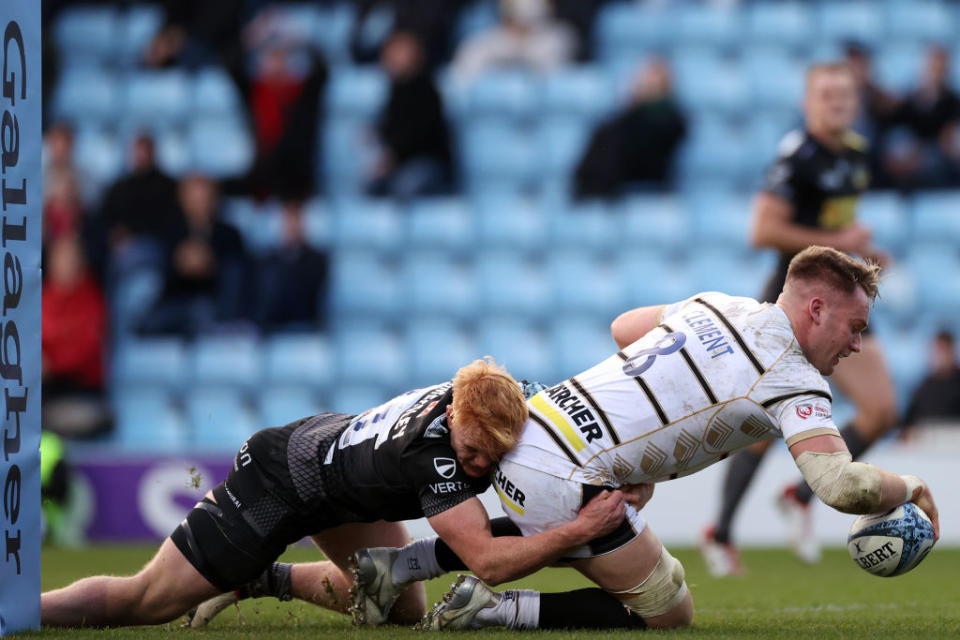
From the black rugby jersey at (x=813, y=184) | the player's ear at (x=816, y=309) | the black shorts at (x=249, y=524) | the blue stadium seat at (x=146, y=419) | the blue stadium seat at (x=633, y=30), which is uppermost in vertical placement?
the blue stadium seat at (x=633, y=30)

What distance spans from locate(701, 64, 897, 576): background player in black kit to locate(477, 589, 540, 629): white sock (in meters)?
2.84

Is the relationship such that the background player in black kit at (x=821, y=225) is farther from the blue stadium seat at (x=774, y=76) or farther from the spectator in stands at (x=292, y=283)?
the blue stadium seat at (x=774, y=76)

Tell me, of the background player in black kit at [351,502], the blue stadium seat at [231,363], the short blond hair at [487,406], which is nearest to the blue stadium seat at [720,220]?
the blue stadium seat at [231,363]

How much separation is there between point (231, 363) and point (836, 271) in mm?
8488

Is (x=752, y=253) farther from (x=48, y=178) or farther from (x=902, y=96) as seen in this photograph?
(x=48, y=178)

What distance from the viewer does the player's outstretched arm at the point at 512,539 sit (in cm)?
461

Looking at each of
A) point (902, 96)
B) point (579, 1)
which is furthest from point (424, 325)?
point (902, 96)

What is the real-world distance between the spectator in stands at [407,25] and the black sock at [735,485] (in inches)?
287

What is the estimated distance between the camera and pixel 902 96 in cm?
1308

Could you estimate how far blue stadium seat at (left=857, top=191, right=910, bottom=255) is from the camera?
12625mm


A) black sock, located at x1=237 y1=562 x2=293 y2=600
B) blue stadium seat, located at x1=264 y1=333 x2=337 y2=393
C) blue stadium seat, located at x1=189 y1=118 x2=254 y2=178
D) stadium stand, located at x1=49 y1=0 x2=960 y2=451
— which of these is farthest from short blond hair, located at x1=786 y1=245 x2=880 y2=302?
blue stadium seat, located at x1=189 y1=118 x2=254 y2=178

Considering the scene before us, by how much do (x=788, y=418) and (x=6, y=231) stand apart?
2790mm

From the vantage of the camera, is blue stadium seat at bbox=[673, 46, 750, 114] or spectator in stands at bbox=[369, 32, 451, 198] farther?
blue stadium seat at bbox=[673, 46, 750, 114]

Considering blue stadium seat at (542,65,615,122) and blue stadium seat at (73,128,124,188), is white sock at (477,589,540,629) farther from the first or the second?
blue stadium seat at (73,128,124,188)
